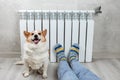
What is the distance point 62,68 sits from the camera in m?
1.53

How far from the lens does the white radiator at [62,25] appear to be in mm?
1772

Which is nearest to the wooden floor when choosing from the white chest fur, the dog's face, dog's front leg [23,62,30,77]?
dog's front leg [23,62,30,77]

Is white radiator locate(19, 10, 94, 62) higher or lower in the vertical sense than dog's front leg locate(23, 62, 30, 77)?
higher

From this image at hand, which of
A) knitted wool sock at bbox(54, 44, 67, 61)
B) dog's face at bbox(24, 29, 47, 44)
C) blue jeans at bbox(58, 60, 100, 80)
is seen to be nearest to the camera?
blue jeans at bbox(58, 60, 100, 80)

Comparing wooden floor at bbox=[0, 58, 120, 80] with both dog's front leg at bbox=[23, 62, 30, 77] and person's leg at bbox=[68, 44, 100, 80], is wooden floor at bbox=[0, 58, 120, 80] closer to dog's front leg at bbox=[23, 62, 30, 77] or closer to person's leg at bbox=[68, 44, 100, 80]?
dog's front leg at bbox=[23, 62, 30, 77]

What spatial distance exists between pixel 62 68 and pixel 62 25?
465 millimetres

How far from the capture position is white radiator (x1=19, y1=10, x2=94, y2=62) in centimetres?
177

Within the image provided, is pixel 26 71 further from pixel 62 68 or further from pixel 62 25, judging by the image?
pixel 62 25

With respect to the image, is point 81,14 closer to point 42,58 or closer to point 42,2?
point 42,2

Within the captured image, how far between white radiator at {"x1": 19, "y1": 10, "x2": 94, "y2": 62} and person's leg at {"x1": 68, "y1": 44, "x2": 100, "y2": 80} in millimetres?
75

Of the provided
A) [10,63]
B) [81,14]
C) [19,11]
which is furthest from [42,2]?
[10,63]

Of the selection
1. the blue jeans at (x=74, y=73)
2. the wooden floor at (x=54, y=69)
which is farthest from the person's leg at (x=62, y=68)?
the wooden floor at (x=54, y=69)

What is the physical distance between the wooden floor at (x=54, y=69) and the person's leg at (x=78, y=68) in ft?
0.55

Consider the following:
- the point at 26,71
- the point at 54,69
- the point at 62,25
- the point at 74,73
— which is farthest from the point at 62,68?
the point at 62,25
